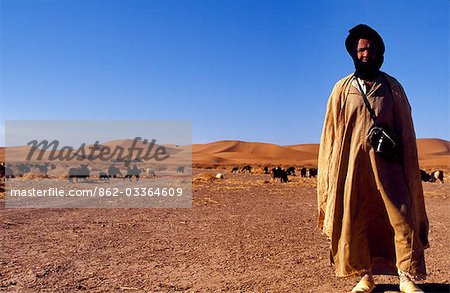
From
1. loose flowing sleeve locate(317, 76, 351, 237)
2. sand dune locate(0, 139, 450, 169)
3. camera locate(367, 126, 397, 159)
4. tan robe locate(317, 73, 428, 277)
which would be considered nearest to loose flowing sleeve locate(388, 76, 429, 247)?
tan robe locate(317, 73, 428, 277)

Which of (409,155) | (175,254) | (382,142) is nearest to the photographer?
(382,142)

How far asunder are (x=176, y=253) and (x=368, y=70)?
3.87 metres

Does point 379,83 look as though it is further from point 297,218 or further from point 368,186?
point 297,218

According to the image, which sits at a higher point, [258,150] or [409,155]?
[258,150]

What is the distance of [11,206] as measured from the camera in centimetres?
1487

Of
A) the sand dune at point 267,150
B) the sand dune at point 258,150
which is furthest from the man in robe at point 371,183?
the sand dune at point 267,150

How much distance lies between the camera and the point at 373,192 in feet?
16.9

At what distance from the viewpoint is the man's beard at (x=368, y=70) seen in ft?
16.9

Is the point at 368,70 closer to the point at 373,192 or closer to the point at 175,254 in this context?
the point at 373,192

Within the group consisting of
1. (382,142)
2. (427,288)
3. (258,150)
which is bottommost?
(427,288)

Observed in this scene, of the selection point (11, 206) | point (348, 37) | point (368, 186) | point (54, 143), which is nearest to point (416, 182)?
point (368, 186)

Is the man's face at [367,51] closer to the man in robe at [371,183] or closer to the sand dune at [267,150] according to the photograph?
the man in robe at [371,183]

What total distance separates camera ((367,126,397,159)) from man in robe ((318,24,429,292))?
0.11ft

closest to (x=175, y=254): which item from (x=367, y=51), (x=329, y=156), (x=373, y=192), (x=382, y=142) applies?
(x=329, y=156)
